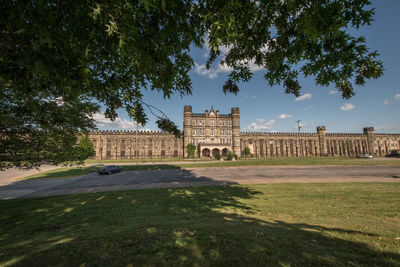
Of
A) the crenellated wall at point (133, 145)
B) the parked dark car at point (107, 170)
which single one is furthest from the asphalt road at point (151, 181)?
the crenellated wall at point (133, 145)

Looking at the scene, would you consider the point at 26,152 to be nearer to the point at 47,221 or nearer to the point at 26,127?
the point at 26,127

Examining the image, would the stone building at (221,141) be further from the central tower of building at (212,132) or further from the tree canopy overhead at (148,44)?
the tree canopy overhead at (148,44)

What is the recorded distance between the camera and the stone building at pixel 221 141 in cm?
5338

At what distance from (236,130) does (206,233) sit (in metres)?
53.8

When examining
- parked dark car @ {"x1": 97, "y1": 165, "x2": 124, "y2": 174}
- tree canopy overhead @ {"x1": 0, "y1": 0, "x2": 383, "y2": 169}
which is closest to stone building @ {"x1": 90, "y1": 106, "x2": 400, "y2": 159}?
parked dark car @ {"x1": 97, "y1": 165, "x2": 124, "y2": 174}

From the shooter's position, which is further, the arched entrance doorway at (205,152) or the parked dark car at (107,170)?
the arched entrance doorway at (205,152)

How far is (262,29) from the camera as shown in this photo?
3.86m

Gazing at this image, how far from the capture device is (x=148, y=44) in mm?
2594

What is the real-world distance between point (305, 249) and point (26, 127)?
910 cm

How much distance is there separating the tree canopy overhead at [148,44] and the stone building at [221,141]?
43.8 metres

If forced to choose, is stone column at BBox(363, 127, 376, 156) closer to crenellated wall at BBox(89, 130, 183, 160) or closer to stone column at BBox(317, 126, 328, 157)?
stone column at BBox(317, 126, 328, 157)

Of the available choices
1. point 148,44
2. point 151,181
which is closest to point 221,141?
point 151,181

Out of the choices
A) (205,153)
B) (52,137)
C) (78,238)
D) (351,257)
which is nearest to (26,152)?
(52,137)

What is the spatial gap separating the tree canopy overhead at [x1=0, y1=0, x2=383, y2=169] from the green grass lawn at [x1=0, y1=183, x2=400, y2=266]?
257 centimetres
